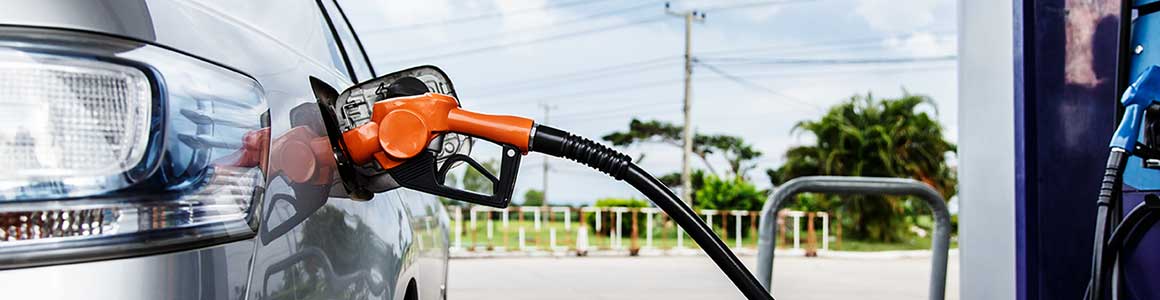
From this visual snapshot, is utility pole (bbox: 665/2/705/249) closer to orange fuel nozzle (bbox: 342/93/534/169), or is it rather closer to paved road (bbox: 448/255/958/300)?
paved road (bbox: 448/255/958/300)

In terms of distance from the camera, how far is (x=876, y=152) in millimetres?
19156

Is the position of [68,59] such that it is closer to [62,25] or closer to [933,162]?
[62,25]

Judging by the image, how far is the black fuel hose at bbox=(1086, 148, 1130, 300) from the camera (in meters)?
1.78

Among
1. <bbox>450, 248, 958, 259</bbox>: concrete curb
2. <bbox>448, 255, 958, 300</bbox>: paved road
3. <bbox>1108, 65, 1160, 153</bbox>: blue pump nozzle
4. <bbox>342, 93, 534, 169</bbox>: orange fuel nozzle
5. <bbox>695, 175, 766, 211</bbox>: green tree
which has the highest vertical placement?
<bbox>1108, 65, 1160, 153</bbox>: blue pump nozzle

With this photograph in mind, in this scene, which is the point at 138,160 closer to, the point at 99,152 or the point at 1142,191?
the point at 99,152

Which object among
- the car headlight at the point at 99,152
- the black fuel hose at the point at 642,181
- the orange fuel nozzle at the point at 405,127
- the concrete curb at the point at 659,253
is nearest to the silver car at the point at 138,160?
the car headlight at the point at 99,152

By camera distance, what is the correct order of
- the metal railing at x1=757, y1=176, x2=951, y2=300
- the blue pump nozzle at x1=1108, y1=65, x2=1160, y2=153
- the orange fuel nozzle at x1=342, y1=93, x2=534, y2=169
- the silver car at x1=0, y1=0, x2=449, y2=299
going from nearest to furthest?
the silver car at x1=0, y1=0, x2=449, y2=299 → the orange fuel nozzle at x1=342, y1=93, x2=534, y2=169 → the blue pump nozzle at x1=1108, y1=65, x2=1160, y2=153 → the metal railing at x1=757, y1=176, x2=951, y2=300

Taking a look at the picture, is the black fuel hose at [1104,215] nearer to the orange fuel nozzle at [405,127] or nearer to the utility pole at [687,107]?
the orange fuel nozzle at [405,127]

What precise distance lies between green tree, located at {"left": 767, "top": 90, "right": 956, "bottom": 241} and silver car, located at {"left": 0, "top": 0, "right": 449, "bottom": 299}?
18.8 metres

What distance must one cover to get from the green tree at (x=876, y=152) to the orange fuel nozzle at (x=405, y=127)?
18541 millimetres

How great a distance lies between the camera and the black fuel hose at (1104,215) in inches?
70.2

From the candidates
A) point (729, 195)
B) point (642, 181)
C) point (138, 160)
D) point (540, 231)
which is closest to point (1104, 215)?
point (642, 181)

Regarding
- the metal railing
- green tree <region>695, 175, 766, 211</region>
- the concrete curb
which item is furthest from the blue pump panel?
green tree <region>695, 175, 766, 211</region>

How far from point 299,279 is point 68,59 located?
0.98 ft
